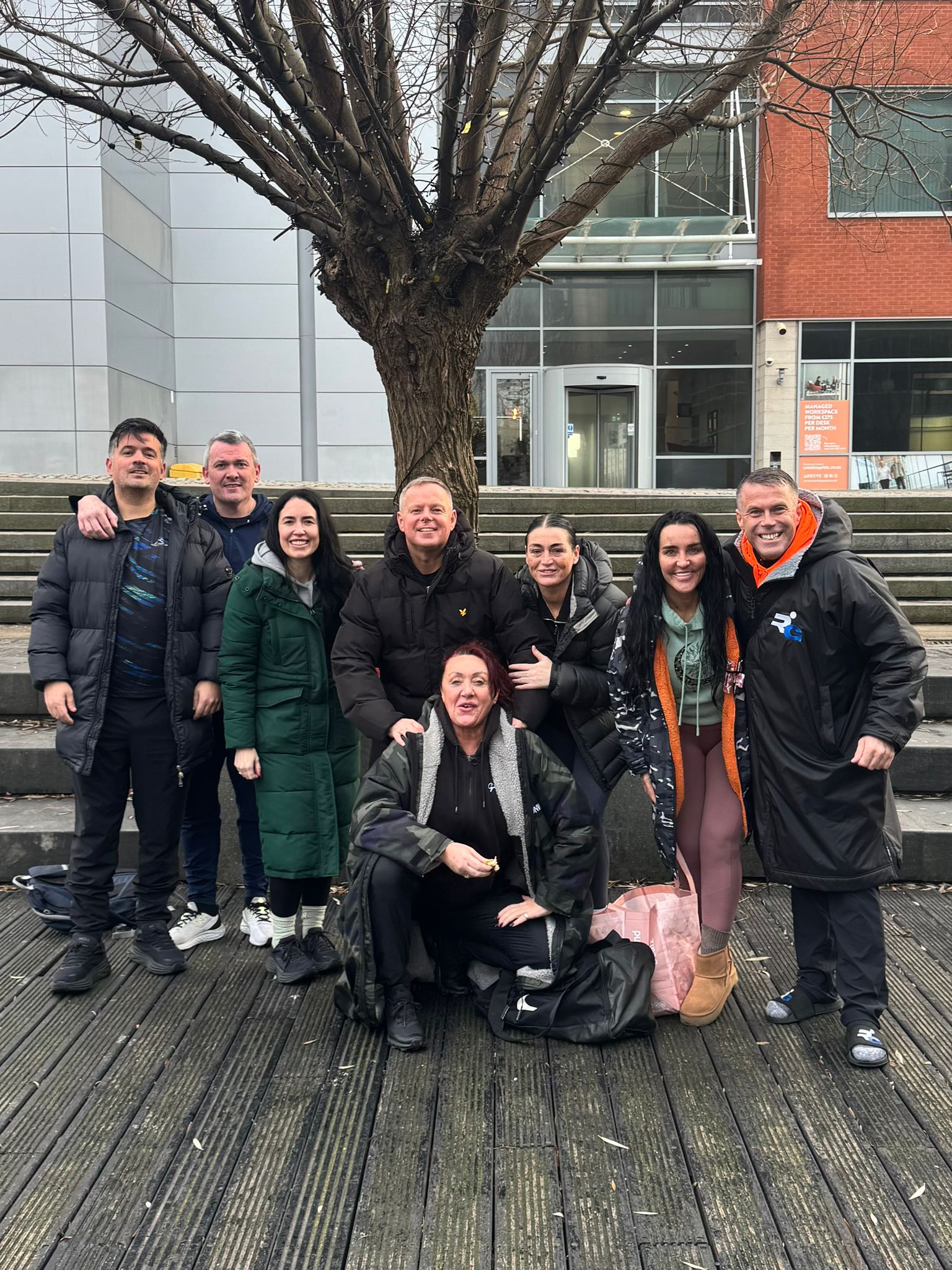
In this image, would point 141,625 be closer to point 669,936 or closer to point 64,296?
point 669,936

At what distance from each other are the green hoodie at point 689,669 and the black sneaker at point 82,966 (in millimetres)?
2512

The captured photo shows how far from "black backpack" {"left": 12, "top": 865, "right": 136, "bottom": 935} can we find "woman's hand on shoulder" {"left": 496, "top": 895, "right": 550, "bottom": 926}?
1.75 meters

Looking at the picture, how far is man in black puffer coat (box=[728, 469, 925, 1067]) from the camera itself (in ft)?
11.5

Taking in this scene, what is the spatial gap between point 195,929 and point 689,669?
246 centimetres

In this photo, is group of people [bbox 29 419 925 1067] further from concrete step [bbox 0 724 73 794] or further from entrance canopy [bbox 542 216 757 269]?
entrance canopy [bbox 542 216 757 269]

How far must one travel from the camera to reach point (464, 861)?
142 inches

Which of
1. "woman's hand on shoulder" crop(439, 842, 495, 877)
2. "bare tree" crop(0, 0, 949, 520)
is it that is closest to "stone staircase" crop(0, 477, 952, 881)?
"woman's hand on shoulder" crop(439, 842, 495, 877)

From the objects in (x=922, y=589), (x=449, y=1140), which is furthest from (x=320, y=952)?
(x=922, y=589)

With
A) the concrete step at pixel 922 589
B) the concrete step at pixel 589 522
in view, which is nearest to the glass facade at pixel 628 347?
the concrete step at pixel 589 522

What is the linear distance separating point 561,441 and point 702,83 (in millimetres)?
13597

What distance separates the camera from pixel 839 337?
1902 centimetres

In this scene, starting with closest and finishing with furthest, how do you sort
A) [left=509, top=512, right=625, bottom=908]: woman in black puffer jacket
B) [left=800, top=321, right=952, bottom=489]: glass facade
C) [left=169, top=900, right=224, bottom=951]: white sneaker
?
1. [left=509, top=512, right=625, bottom=908]: woman in black puffer jacket
2. [left=169, top=900, right=224, bottom=951]: white sneaker
3. [left=800, top=321, right=952, bottom=489]: glass facade

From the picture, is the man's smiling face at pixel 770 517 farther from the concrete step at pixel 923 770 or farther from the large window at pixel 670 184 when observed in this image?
the large window at pixel 670 184

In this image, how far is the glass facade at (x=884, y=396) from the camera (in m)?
19.0
